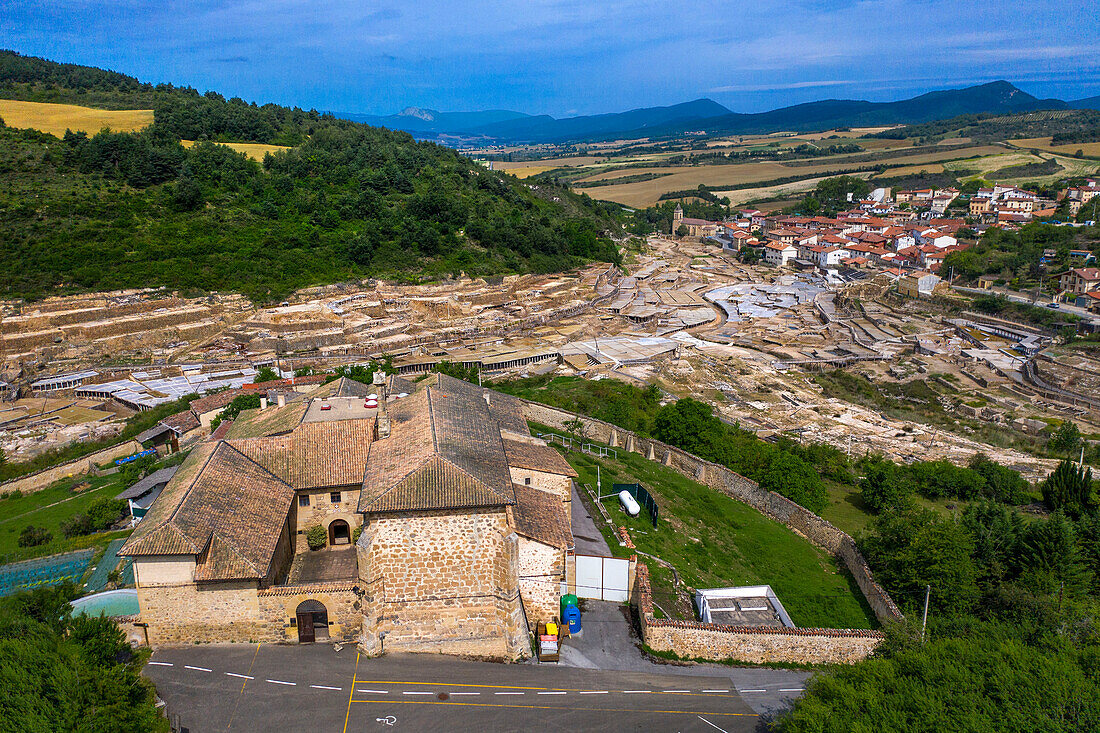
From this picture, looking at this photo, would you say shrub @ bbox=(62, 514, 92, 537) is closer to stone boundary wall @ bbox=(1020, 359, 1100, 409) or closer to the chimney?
the chimney

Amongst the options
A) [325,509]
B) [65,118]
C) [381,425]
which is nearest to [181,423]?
[325,509]

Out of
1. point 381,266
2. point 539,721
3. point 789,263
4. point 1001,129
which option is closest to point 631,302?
point 381,266

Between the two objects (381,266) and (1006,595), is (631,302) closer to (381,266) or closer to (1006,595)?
(381,266)

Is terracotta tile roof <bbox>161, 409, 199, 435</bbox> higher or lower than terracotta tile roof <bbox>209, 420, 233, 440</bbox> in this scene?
lower

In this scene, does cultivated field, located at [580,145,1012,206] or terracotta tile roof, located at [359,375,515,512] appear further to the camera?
cultivated field, located at [580,145,1012,206]

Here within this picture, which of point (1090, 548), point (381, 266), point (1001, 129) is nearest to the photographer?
point (1090, 548)

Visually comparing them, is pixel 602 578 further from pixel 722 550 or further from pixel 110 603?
pixel 110 603

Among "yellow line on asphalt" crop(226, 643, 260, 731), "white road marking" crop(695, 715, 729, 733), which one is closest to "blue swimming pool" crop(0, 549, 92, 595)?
"yellow line on asphalt" crop(226, 643, 260, 731)

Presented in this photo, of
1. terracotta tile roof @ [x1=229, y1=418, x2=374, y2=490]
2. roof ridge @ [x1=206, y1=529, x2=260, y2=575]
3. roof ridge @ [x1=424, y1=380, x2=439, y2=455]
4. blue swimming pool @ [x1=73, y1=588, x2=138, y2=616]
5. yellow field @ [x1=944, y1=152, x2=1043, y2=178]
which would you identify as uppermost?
yellow field @ [x1=944, y1=152, x2=1043, y2=178]
